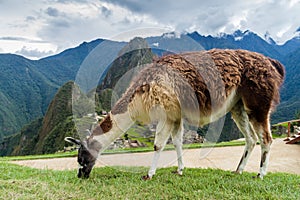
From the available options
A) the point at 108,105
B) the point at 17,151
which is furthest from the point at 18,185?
the point at 17,151

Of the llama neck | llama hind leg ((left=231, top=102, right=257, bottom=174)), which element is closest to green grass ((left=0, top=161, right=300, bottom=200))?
llama hind leg ((left=231, top=102, right=257, bottom=174))

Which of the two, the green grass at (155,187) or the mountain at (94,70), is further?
the mountain at (94,70)

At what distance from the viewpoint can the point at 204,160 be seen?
8250mm

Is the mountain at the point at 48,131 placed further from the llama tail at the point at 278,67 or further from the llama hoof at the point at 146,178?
the llama tail at the point at 278,67

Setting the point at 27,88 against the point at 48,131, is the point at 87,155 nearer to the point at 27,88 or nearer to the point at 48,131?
the point at 48,131

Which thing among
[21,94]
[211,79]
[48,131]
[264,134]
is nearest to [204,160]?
[264,134]

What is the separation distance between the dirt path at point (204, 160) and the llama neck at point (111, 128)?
1143 mm

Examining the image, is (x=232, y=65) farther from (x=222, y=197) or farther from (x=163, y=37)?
(x=222, y=197)

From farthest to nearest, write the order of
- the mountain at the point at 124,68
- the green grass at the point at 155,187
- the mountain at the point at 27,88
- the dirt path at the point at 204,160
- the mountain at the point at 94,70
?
the mountain at the point at 27,88 → the dirt path at the point at 204,160 → the mountain at the point at 94,70 → the mountain at the point at 124,68 → the green grass at the point at 155,187

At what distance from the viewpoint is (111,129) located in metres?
4.98

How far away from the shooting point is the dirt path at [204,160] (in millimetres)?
6854

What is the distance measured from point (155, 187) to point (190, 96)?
63.5 inches

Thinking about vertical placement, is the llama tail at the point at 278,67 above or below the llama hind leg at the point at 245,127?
above

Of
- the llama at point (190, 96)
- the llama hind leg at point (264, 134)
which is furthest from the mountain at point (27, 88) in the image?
the llama hind leg at point (264, 134)
